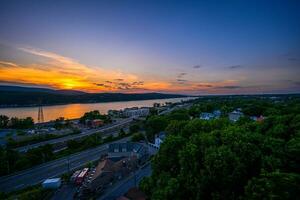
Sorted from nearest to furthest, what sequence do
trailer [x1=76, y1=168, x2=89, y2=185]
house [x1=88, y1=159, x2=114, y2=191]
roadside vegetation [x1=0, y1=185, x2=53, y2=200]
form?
1. roadside vegetation [x1=0, y1=185, x2=53, y2=200]
2. house [x1=88, y1=159, x2=114, y2=191]
3. trailer [x1=76, y1=168, x2=89, y2=185]

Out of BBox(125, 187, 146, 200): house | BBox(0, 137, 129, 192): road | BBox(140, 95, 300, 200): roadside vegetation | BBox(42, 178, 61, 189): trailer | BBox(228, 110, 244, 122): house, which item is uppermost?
BBox(140, 95, 300, 200): roadside vegetation

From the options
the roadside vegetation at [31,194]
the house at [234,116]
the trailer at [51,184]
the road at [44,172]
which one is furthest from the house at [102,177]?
the house at [234,116]

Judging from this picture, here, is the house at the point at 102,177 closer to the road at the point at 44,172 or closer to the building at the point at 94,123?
the road at the point at 44,172

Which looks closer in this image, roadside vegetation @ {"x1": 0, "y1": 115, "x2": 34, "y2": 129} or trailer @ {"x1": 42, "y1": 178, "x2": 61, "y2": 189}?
trailer @ {"x1": 42, "y1": 178, "x2": 61, "y2": 189}

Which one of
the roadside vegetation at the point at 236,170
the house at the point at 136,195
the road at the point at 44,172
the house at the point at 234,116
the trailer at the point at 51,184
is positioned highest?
the roadside vegetation at the point at 236,170

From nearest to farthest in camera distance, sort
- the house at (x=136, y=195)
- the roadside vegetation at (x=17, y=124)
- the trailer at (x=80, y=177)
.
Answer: the house at (x=136, y=195)
the trailer at (x=80, y=177)
the roadside vegetation at (x=17, y=124)

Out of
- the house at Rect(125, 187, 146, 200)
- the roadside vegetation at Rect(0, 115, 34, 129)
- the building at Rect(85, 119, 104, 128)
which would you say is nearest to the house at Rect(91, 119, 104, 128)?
the building at Rect(85, 119, 104, 128)

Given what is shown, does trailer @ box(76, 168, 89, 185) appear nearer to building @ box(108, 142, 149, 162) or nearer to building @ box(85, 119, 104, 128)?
building @ box(108, 142, 149, 162)

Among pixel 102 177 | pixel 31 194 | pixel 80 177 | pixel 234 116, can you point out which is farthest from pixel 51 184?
pixel 234 116
